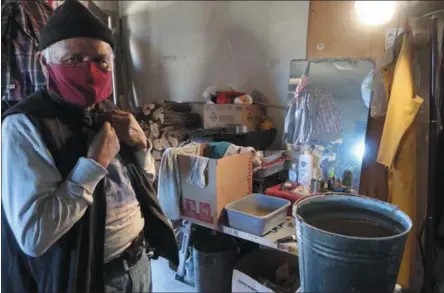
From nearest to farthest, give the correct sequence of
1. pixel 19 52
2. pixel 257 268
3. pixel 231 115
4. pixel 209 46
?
pixel 19 52, pixel 257 268, pixel 231 115, pixel 209 46

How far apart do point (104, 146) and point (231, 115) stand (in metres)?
1.42

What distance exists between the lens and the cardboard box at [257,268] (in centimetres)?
186

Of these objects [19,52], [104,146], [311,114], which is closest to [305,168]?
[311,114]

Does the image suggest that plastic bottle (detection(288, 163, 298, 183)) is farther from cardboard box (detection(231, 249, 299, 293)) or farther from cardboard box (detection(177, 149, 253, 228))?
cardboard box (detection(231, 249, 299, 293))

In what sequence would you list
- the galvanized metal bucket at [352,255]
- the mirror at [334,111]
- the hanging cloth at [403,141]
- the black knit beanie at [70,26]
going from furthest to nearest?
the mirror at [334,111] → the hanging cloth at [403,141] → the black knit beanie at [70,26] → the galvanized metal bucket at [352,255]

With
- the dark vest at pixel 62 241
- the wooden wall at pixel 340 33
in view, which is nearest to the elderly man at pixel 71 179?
the dark vest at pixel 62 241

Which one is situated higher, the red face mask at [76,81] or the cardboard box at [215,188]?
the red face mask at [76,81]

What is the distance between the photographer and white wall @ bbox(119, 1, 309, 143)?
2.31 m

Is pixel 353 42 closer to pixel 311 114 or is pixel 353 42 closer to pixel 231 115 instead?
pixel 311 114

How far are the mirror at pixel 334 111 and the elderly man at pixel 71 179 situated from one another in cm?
119

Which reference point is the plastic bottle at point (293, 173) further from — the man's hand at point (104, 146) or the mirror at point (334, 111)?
the man's hand at point (104, 146)

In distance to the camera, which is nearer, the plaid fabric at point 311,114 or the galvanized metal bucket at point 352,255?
the galvanized metal bucket at point 352,255

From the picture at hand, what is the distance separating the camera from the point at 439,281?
1407 mm

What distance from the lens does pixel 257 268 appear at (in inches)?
82.3
